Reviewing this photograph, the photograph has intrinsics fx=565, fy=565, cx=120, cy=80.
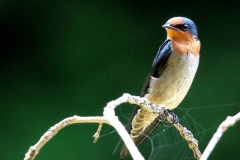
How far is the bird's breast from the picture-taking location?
5.30 feet

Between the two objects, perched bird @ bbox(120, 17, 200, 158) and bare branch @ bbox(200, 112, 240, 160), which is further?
perched bird @ bbox(120, 17, 200, 158)

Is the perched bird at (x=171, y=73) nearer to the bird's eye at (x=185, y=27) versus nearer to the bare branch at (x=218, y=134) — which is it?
the bird's eye at (x=185, y=27)

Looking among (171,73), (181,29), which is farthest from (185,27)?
(171,73)

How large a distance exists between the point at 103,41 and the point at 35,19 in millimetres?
317

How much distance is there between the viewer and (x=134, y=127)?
1.63 metres

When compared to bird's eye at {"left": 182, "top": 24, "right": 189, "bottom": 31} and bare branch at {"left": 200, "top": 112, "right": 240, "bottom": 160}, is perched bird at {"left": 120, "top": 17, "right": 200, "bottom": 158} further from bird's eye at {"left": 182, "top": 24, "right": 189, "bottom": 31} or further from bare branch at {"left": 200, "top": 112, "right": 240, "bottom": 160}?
bare branch at {"left": 200, "top": 112, "right": 240, "bottom": 160}

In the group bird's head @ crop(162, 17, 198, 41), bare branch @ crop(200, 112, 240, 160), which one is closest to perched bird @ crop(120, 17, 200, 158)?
bird's head @ crop(162, 17, 198, 41)

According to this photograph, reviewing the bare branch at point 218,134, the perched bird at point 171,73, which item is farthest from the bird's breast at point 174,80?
the bare branch at point 218,134

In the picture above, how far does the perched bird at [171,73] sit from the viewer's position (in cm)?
162

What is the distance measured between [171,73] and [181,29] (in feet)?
0.43

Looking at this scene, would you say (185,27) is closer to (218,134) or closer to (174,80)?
(174,80)

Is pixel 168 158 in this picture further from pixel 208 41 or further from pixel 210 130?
pixel 208 41

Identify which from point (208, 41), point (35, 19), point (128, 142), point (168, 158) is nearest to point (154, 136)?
point (168, 158)

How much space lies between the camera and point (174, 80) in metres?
1.63
